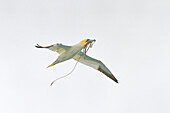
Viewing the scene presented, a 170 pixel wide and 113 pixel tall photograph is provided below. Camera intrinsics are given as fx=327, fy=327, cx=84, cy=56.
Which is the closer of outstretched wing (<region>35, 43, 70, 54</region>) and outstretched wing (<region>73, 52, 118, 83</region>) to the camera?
outstretched wing (<region>35, 43, 70, 54</region>)

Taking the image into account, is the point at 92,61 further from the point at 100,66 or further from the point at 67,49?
the point at 67,49

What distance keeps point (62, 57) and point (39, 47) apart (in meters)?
1.59

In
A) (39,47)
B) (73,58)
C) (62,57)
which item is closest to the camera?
(39,47)

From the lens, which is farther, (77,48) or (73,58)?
(73,58)

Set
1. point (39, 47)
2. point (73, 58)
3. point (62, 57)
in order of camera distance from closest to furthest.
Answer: point (39, 47) < point (62, 57) < point (73, 58)

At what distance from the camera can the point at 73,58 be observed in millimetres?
18703

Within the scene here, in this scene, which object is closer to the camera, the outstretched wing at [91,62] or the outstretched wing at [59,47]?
the outstretched wing at [59,47]

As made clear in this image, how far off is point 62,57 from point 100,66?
3.10 metres

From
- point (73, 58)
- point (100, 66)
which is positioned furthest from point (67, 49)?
point (100, 66)

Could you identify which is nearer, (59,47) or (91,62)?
(59,47)

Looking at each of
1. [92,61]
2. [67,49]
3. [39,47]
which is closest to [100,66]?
[92,61]

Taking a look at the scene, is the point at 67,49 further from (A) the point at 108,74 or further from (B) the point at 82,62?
(A) the point at 108,74

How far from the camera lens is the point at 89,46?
17453 mm

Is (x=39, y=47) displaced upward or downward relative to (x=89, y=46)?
downward
